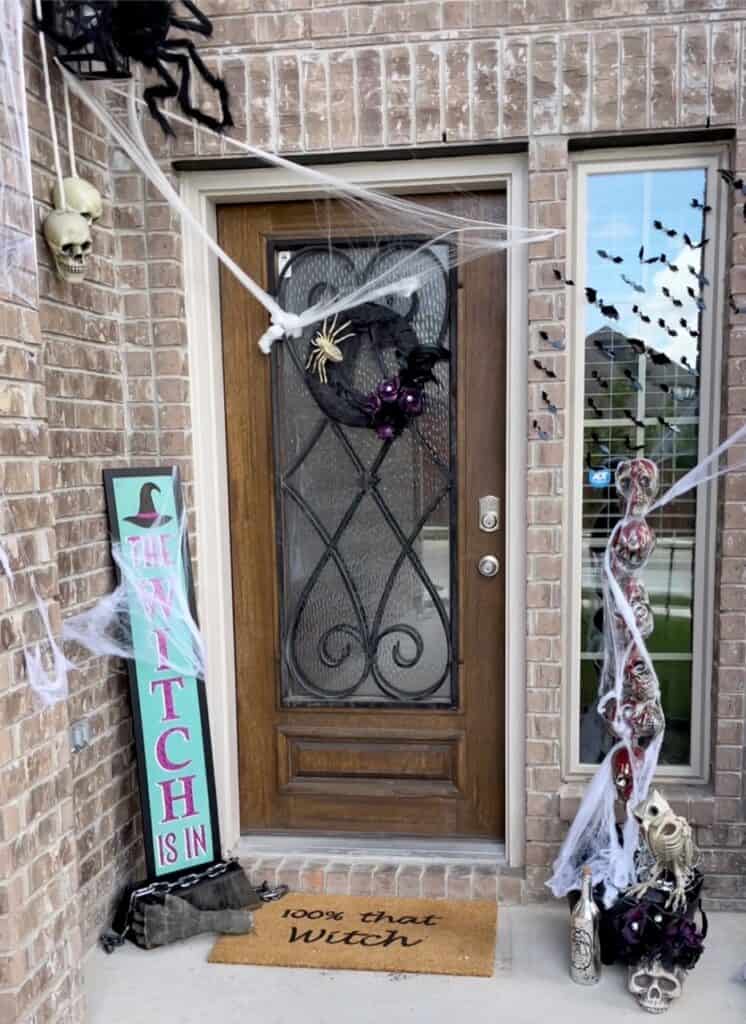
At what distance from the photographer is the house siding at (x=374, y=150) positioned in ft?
7.05

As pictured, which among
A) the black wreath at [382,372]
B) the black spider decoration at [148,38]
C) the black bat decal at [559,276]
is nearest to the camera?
the black spider decoration at [148,38]

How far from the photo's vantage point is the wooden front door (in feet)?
8.14

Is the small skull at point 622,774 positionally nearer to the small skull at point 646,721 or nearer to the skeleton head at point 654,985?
the small skull at point 646,721

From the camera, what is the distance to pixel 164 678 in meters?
2.37

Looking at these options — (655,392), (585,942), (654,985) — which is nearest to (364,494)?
(655,392)

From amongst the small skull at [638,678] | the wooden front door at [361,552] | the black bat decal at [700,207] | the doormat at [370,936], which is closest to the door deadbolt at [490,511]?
the wooden front door at [361,552]

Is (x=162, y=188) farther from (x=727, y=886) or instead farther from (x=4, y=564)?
(x=727, y=886)

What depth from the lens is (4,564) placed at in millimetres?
1712

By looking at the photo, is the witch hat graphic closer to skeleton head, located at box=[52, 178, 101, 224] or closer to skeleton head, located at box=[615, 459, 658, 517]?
skeleton head, located at box=[52, 178, 101, 224]

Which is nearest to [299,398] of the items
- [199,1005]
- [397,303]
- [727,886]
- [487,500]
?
[397,303]

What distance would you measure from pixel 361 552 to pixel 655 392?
101cm

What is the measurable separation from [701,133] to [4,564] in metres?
2.09

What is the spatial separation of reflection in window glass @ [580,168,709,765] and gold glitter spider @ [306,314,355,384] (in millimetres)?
739

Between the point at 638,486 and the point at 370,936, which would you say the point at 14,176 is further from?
the point at 370,936
